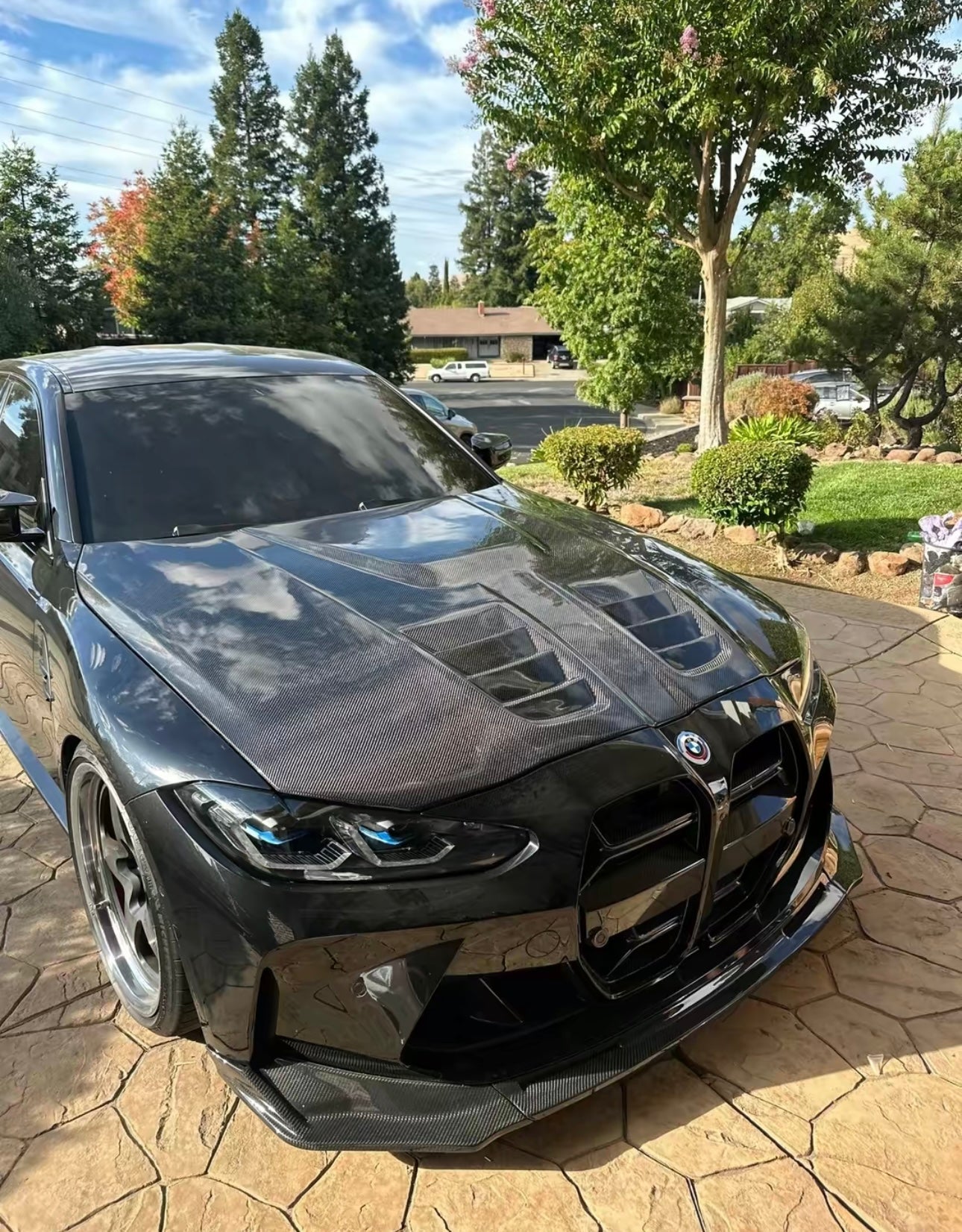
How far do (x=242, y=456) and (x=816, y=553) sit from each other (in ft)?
15.7

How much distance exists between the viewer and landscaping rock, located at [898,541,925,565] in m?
5.99

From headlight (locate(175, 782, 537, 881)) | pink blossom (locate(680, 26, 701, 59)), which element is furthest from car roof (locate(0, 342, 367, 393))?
pink blossom (locate(680, 26, 701, 59))

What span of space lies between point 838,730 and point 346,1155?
108 inches

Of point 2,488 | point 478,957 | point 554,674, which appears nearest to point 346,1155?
point 478,957

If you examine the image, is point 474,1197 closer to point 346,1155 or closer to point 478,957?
point 346,1155

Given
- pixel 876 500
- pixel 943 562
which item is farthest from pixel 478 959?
pixel 876 500

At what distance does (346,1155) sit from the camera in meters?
1.88

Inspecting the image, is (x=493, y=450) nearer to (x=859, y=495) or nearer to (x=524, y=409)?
(x=859, y=495)

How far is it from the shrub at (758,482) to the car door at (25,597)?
468 centimetres

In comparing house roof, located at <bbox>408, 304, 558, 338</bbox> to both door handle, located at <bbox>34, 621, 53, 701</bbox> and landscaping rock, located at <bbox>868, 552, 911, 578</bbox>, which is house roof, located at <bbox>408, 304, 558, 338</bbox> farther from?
door handle, located at <bbox>34, 621, 53, 701</bbox>

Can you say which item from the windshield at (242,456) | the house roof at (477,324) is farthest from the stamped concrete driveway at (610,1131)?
the house roof at (477,324)

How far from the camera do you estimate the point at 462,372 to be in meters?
49.4

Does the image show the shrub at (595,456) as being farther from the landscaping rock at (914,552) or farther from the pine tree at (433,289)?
the pine tree at (433,289)

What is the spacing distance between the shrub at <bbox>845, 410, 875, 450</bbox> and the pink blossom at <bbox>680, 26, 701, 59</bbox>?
6160 mm
